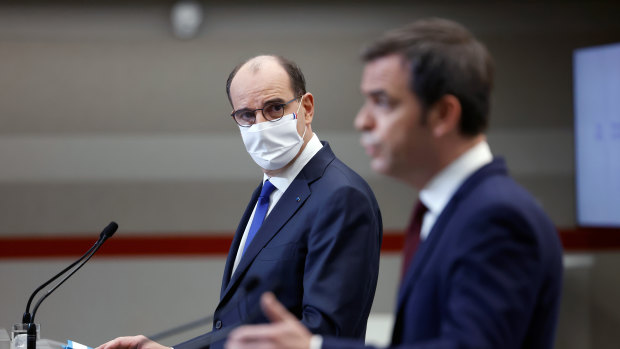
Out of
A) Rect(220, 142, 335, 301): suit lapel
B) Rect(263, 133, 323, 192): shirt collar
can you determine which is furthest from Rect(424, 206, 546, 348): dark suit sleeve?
Rect(263, 133, 323, 192): shirt collar

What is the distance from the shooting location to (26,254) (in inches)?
185

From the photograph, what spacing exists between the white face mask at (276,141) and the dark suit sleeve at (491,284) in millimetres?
1081

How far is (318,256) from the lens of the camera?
1.96m

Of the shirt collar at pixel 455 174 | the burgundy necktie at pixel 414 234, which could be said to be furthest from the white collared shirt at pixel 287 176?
the shirt collar at pixel 455 174

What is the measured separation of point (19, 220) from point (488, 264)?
4.22 metres

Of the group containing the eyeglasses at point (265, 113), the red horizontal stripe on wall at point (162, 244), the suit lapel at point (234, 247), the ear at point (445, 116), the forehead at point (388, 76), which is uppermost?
the forehead at point (388, 76)

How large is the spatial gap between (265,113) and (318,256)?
55 cm

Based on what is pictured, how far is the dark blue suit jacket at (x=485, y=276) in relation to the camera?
1.16 metres

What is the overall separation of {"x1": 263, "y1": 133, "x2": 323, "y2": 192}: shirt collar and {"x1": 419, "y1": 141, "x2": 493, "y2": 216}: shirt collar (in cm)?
95

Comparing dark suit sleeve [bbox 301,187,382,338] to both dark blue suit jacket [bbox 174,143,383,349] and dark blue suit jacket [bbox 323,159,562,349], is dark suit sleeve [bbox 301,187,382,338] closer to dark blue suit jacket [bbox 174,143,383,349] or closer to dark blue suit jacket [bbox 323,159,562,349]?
dark blue suit jacket [bbox 174,143,383,349]

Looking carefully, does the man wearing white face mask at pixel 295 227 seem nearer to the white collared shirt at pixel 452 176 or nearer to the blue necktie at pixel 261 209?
the blue necktie at pixel 261 209

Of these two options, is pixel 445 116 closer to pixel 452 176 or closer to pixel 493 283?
pixel 452 176

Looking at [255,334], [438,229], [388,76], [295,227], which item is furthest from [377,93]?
[295,227]

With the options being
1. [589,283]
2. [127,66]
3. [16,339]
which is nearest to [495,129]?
[589,283]
